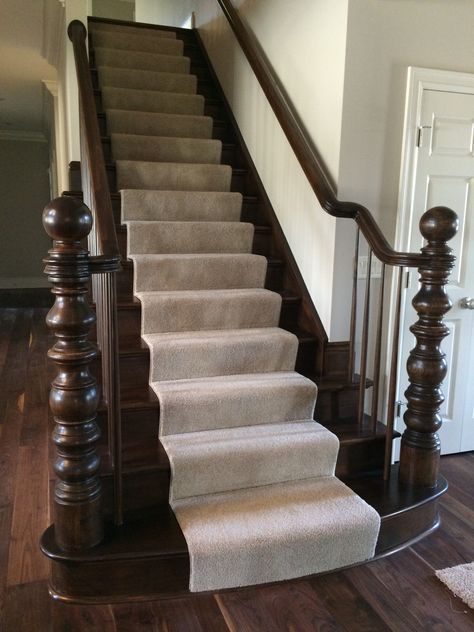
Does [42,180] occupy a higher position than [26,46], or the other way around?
[26,46]

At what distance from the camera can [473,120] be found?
2680mm

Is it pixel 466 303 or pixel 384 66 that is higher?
pixel 384 66

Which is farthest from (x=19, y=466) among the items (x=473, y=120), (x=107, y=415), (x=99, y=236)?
(x=473, y=120)

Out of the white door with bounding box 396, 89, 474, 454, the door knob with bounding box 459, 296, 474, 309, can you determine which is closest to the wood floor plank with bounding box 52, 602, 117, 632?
the white door with bounding box 396, 89, 474, 454

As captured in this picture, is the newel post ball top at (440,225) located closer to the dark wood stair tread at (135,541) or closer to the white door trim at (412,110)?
the white door trim at (412,110)

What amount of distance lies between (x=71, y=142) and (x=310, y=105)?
2111 millimetres

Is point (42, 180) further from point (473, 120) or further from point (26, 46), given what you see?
point (473, 120)

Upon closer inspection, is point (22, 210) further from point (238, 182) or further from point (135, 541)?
point (135, 541)

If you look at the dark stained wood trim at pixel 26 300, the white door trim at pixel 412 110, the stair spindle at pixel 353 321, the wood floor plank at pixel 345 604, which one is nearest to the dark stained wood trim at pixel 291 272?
the stair spindle at pixel 353 321

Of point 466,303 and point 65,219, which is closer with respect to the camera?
point 65,219

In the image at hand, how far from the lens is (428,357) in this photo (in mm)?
2236

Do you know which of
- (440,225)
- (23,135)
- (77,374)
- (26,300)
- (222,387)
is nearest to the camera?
(77,374)

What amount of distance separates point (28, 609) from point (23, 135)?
27.2 feet

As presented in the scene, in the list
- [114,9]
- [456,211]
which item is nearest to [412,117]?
[456,211]
